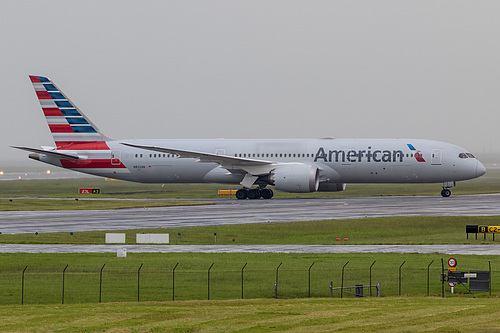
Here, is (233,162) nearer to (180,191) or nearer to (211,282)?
(180,191)

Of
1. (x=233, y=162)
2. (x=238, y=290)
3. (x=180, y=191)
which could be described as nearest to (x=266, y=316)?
(x=238, y=290)

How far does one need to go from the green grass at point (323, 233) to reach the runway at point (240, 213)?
2.43m

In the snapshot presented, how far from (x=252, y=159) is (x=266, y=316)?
47.3m

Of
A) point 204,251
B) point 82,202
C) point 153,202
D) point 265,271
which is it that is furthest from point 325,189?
point 265,271

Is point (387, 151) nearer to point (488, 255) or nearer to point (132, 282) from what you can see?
point (488, 255)

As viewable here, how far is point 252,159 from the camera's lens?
7369 centimetres

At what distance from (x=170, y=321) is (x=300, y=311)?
488 cm

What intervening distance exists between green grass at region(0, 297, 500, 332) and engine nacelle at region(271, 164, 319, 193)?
125 ft

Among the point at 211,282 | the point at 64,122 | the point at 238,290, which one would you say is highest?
the point at 64,122

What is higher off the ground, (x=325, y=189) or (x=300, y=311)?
(x=325, y=189)

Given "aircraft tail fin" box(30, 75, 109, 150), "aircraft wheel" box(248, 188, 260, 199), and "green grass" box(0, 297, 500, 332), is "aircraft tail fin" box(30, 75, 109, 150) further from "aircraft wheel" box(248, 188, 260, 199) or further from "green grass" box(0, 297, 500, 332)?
"green grass" box(0, 297, 500, 332)

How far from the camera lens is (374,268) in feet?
116

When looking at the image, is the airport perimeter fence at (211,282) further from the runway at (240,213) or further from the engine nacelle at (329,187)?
the engine nacelle at (329,187)

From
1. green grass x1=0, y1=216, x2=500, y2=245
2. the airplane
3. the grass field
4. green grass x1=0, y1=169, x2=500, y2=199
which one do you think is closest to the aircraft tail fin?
the airplane
